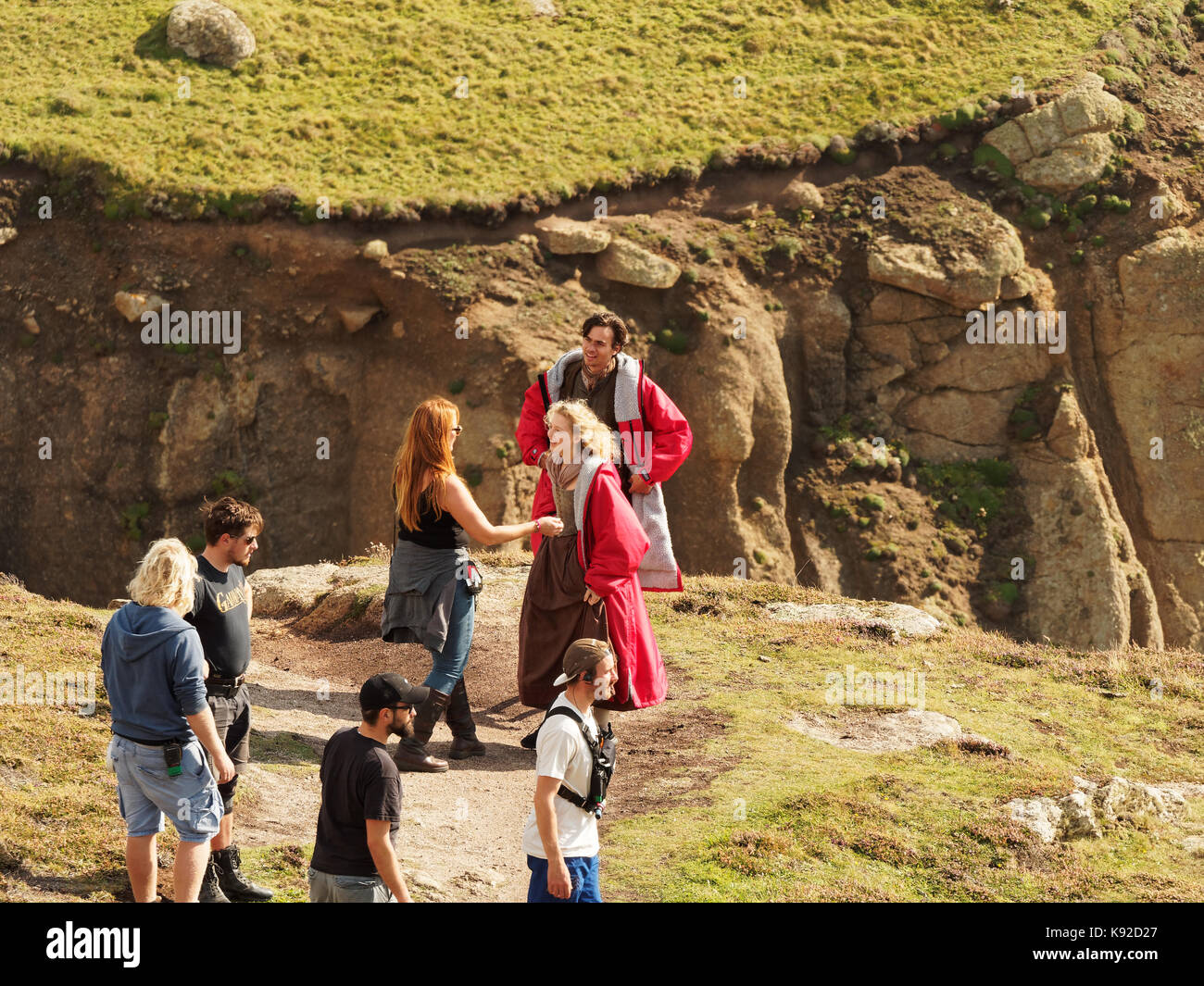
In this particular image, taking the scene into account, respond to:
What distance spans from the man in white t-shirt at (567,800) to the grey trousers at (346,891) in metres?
0.66

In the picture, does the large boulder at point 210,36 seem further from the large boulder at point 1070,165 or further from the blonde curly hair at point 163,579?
the blonde curly hair at point 163,579

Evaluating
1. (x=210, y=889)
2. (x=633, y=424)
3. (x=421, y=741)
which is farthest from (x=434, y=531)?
(x=210, y=889)

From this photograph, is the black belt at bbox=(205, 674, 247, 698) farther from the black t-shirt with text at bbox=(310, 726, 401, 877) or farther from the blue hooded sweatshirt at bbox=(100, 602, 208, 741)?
the black t-shirt with text at bbox=(310, 726, 401, 877)

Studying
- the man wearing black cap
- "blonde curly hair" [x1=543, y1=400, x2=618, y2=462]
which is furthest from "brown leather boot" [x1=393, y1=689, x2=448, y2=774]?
the man wearing black cap

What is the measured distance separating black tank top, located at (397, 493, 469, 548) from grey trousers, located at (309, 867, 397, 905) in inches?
127

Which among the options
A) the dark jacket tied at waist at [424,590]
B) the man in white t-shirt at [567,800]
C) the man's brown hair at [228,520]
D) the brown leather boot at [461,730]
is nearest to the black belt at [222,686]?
the man's brown hair at [228,520]

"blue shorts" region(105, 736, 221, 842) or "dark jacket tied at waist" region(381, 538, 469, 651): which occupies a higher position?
"dark jacket tied at waist" region(381, 538, 469, 651)

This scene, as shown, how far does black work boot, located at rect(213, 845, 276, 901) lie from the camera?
6.56 metres

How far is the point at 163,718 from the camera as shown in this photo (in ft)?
18.8

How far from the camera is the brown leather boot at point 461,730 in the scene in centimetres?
904

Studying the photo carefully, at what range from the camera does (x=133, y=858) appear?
594 centimetres

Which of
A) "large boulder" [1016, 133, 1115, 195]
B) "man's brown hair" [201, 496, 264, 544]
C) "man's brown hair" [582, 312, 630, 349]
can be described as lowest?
"man's brown hair" [201, 496, 264, 544]

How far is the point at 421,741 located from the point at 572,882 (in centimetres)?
345

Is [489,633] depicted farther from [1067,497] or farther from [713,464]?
[1067,497]
